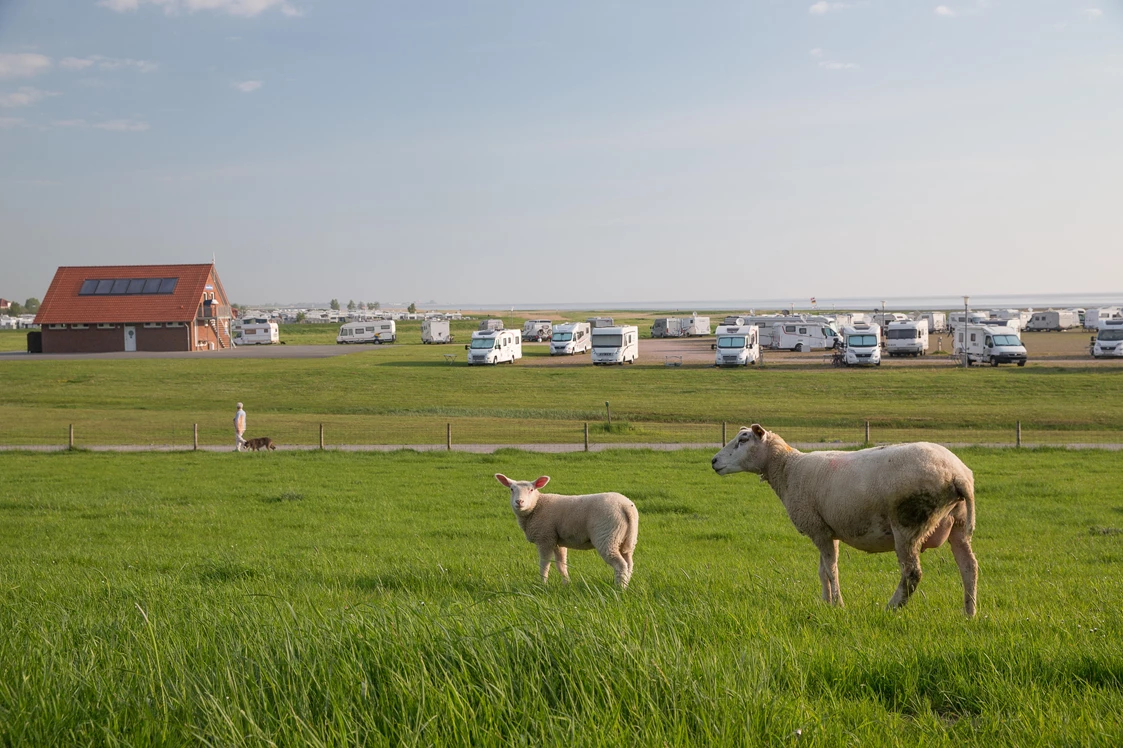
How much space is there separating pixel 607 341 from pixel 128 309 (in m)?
42.2

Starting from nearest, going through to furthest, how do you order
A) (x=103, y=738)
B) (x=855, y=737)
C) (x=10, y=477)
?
(x=103, y=738) → (x=855, y=737) → (x=10, y=477)

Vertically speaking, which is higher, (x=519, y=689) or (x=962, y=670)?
(x=519, y=689)

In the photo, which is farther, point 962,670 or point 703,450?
point 703,450

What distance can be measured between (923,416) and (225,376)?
3947 cm

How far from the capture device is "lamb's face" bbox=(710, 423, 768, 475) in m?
9.24

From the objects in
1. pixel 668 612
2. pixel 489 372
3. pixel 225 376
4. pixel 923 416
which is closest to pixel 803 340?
pixel 489 372

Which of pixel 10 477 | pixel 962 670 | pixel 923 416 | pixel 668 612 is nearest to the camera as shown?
pixel 962 670

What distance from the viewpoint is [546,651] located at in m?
4.24

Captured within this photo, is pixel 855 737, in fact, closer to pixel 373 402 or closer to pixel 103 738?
pixel 103 738

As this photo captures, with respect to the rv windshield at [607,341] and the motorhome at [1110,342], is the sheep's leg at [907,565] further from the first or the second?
the motorhome at [1110,342]

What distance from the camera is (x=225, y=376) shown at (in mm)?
53781

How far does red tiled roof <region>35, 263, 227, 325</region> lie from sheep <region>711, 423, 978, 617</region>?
7380 cm

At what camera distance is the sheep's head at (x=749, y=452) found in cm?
923

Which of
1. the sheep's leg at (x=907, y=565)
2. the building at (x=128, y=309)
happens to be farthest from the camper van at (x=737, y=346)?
the sheep's leg at (x=907, y=565)
